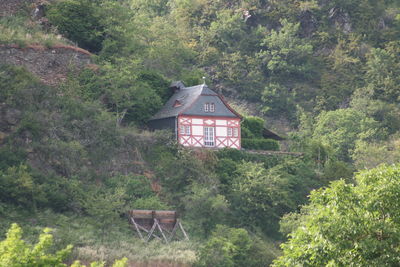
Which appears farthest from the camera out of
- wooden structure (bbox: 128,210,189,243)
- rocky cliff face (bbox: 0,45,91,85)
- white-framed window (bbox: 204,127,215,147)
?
white-framed window (bbox: 204,127,215,147)

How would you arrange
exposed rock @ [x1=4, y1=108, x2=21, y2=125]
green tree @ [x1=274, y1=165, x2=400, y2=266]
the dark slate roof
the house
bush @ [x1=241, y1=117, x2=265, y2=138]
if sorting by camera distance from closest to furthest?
green tree @ [x1=274, y1=165, x2=400, y2=266]
exposed rock @ [x1=4, y1=108, x2=21, y2=125]
the house
the dark slate roof
bush @ [x1=241, y1=117, x2=265, y2=138]

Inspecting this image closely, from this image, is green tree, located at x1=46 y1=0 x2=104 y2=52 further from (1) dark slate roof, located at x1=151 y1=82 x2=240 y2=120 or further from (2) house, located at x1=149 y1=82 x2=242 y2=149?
(2) house, located at x1=149 y1=82 x2=242 y2=149

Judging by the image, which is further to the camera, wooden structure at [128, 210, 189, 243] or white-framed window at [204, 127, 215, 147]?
white-framed window at [204, 127, 215, 147]

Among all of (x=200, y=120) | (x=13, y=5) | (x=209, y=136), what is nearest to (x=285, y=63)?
(x=209, y=136)

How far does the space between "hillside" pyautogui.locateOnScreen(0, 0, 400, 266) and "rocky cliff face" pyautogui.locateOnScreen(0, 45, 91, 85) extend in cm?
7

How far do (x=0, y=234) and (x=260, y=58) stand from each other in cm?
4166

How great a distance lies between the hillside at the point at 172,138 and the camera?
43.6m

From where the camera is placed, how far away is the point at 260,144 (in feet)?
188

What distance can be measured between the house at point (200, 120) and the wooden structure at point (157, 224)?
7.23 metres

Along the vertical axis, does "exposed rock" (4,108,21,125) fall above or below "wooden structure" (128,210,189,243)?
above

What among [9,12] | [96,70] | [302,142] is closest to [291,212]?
[302,142]

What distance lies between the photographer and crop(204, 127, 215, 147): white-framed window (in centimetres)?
5444

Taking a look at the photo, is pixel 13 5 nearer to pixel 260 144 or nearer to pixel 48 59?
pixel 48 59

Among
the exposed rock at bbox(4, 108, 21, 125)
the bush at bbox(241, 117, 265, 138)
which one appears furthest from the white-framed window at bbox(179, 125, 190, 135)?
the exposed rock at bbox(4, 108, 21, 125)
